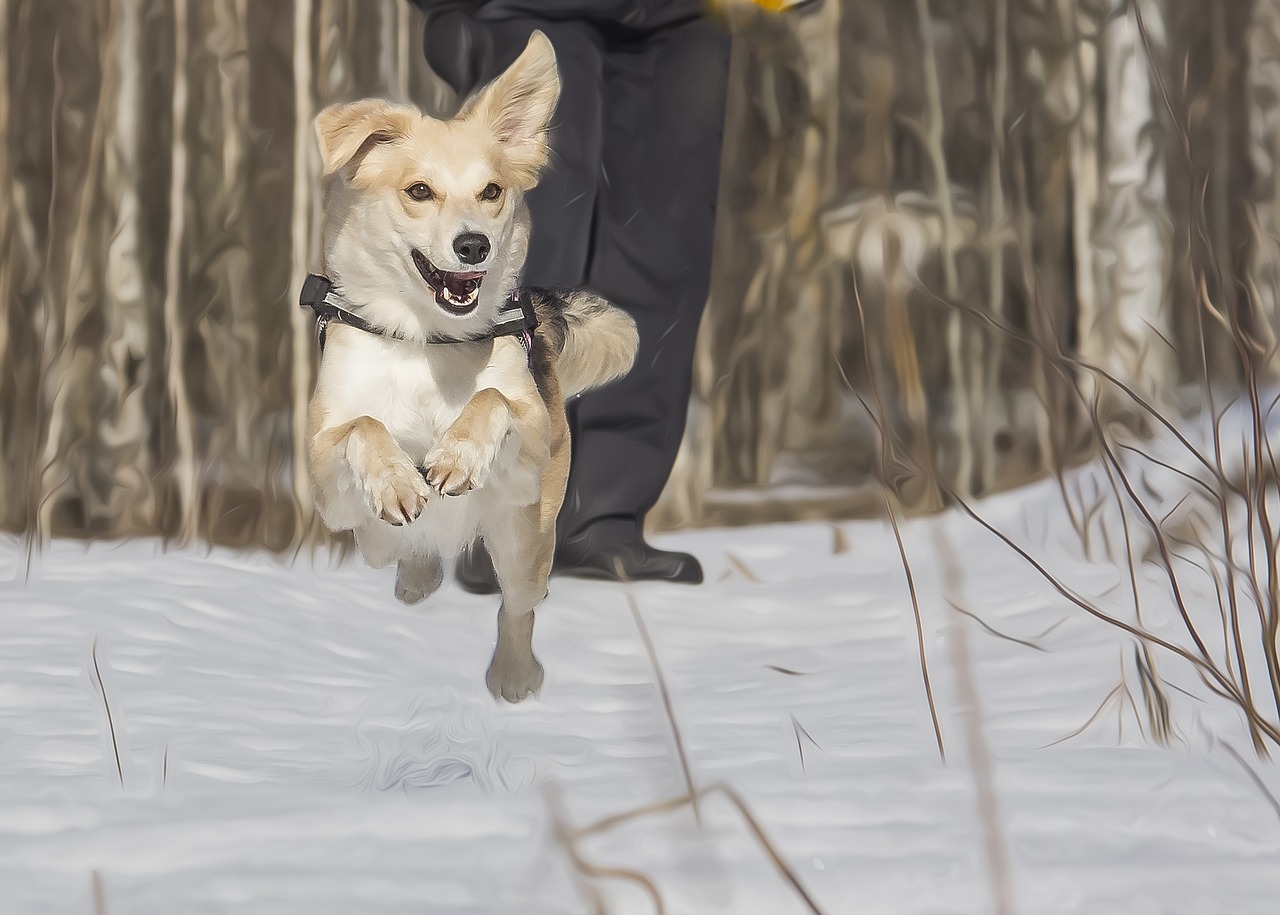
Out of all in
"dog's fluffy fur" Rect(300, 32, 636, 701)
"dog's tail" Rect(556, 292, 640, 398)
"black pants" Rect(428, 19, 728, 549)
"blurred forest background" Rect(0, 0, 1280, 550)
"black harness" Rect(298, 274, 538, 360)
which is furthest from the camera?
"blurred forest background" Rect(0, 0, 1280, 550)

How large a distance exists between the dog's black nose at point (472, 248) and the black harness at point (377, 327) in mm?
196

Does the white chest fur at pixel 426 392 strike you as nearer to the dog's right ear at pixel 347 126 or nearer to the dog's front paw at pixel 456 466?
the dog's front paw at pixel 456 466

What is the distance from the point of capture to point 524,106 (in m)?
1.83

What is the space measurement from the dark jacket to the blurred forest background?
0.86 metres

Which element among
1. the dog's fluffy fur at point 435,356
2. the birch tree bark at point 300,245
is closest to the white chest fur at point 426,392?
the dog's fluffy fur at point 435,356

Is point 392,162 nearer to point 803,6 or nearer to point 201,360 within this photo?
point 201,360

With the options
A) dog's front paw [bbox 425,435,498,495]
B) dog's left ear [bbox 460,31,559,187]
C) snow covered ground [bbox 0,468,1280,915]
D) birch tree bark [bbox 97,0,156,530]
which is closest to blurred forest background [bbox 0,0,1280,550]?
Answer: birch tree bark [bbox 97,0,156,530]

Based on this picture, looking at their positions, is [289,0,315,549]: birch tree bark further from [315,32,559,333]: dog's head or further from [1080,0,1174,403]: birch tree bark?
[1080,0,1174,403]: birch tree bark

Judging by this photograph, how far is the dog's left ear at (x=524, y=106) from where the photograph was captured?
1.75m

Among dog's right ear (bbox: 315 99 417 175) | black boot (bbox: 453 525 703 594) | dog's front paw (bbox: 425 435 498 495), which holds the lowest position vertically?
black boot (bbox: 453 525 703 594)

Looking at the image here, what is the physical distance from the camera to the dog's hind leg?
7.71 feet

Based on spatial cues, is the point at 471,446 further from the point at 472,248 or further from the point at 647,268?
the point at 647,268

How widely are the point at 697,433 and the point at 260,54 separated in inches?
66.8

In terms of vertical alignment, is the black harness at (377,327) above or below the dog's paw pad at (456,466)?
above
